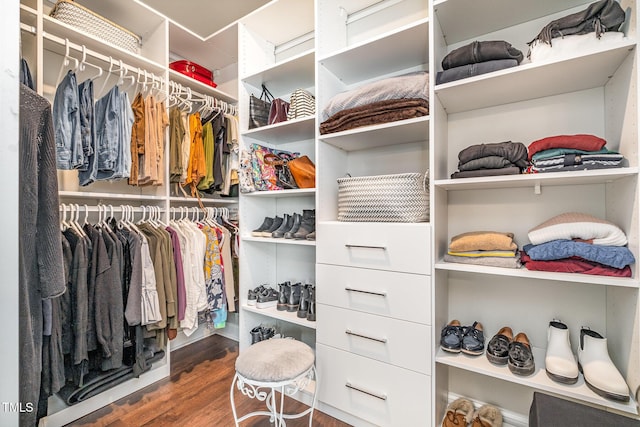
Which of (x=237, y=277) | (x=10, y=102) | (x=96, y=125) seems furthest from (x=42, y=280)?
(x=237, y=277)

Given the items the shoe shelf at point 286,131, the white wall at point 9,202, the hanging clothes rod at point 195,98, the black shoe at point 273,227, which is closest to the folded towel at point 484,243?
the shoe shelf at point 286,131

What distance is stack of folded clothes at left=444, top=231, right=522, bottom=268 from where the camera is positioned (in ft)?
3.97

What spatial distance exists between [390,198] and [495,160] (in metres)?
0.46

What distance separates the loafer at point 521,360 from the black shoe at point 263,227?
150cm

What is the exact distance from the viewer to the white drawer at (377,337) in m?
1.26

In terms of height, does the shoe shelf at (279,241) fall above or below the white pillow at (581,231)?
below

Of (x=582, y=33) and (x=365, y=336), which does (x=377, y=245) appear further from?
(x=582, y=33)

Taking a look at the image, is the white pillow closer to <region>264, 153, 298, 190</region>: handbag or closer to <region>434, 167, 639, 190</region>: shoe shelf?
<region>434, 167, 639, 190</region>: shoe shelf

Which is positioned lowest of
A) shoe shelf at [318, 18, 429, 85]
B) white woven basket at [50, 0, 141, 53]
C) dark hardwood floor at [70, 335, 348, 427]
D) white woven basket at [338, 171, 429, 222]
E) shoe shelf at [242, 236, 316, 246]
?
dark hardwood floor at [70, 335, 348, 427]

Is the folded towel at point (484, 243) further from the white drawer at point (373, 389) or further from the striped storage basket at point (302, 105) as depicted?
the striped storage basket at point (302, 105)


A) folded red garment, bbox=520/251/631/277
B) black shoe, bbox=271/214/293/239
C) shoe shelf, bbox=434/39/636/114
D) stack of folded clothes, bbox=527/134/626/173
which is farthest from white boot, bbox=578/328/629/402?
black shoe, bbox=271/214/293/239

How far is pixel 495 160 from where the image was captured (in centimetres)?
120

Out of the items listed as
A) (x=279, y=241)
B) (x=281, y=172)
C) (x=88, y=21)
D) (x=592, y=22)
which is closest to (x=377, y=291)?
(x=279, y=241)

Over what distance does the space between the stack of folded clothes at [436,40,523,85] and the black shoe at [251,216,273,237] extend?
1.36m
